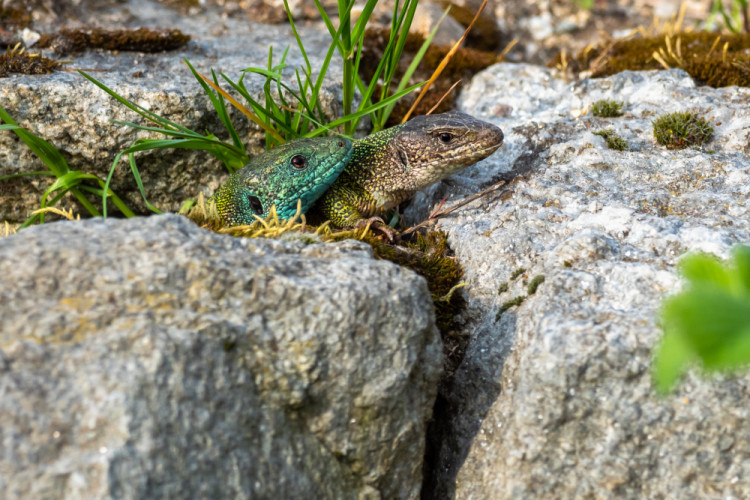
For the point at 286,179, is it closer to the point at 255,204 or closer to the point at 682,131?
the point at 255,204

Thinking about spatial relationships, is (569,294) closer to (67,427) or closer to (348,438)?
(348,438)

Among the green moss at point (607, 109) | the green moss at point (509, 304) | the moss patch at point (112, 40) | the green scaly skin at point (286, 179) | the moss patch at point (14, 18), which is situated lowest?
the green moss at point (509, 304)

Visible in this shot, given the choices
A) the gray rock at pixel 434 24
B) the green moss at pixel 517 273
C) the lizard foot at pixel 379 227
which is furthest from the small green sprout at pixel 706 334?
the gray rock at pixel 434 24

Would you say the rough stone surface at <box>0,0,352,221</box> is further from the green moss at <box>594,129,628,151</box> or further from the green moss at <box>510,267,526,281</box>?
the green moss at <box>510,267,526,281</box>

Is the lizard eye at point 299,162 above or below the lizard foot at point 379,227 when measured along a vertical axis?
above

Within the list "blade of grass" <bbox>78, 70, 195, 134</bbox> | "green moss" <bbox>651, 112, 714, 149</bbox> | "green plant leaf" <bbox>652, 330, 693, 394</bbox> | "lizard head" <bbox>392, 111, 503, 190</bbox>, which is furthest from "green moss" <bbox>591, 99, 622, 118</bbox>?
"green plant leaf" <bbox>652, 330, 693, 394</bbox>

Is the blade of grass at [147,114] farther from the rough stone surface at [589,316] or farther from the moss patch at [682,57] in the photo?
the moss patch at [682,57]

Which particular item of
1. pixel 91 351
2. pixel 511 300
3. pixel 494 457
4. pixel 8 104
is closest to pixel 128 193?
pixel 8 104

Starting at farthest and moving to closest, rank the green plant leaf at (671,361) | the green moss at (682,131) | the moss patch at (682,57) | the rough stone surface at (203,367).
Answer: the moss patch at (682,57), the green moss at (682,131), the rough stone surface at (203,367), the green plant leaf at (671,361)
